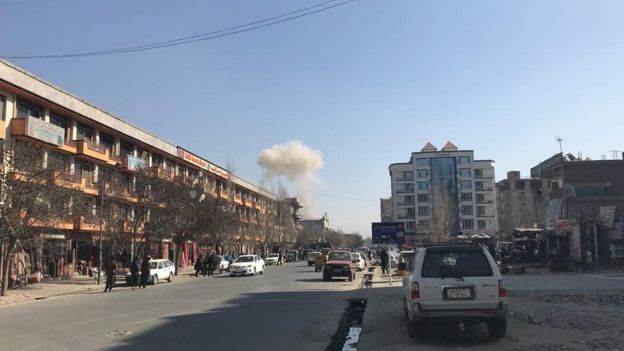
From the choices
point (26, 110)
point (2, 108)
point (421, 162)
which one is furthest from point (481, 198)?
point (2, 108)

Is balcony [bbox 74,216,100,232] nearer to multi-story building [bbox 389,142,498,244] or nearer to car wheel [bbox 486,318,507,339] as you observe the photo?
car wheel [bbox 486,318,507,339]

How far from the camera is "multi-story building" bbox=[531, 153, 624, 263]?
43125 millimetres

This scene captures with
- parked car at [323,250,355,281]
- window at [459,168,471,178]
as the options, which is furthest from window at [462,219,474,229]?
parked car at [323,250,355,281]

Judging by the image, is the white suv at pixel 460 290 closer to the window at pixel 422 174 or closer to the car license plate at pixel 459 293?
the car license plate at pixel 459 293

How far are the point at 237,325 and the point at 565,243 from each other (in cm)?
3989

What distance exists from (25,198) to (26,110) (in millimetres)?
16722

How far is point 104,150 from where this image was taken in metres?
48.9

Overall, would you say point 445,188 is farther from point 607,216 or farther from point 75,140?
point 75,140

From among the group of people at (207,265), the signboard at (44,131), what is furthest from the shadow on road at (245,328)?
the group of people at (207,265)

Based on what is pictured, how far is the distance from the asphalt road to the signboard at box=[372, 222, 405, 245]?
27.4 feet

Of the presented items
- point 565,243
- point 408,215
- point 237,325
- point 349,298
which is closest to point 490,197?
point 408,215

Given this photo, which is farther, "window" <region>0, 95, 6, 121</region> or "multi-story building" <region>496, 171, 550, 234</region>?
"multi-story building" <region>496, 171, 550, 234</region>

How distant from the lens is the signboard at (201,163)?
7009 cm

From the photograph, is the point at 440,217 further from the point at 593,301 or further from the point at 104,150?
the point at 593,301
